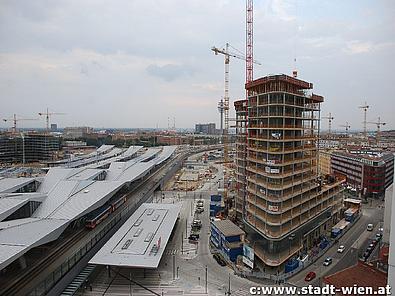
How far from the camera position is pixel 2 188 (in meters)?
35.6

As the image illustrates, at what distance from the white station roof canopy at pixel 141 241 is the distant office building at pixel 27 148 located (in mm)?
68861

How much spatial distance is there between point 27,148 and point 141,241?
80.9 m

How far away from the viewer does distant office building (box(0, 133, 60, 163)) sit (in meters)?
88.7

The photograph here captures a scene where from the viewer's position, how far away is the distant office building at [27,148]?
291ft

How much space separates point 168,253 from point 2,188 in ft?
68.0

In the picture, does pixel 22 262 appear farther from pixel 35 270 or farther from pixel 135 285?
pixel 135 285

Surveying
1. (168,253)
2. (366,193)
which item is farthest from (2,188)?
(366,193)

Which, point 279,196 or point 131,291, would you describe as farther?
point 279,196

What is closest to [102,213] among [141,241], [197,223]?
[141,241]

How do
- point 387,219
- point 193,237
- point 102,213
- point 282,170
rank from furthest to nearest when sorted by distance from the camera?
point 102,213 → point 193,237 → point 387,219 → point 282,170

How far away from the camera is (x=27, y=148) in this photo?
93.8m

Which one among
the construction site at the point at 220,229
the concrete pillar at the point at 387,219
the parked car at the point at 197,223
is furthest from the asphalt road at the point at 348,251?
the parked car at the point at 197,223

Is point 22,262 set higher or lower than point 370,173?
lower

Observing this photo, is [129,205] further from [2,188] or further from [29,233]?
[29,233]
